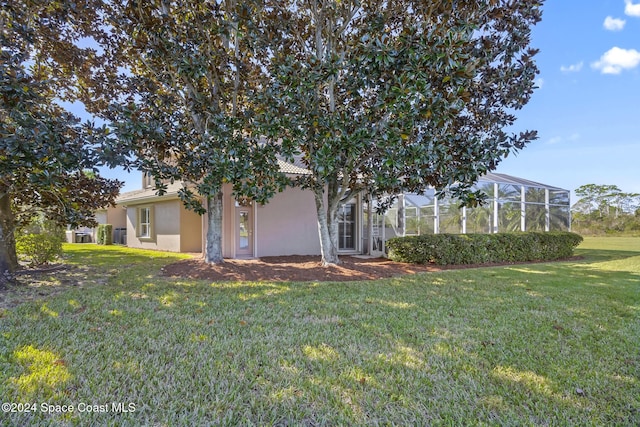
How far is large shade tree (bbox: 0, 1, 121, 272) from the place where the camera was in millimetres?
5543

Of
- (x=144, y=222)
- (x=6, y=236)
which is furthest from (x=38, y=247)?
(x=144, y=222)

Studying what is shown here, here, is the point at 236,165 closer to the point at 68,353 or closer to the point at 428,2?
the point at 68,353

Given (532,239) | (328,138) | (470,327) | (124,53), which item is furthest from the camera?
(532,239)

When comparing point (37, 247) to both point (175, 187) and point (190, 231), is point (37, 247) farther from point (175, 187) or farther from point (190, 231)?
point (175, 187)

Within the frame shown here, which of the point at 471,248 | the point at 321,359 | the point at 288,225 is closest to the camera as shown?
the point at 321,359

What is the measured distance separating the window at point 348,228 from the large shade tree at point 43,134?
880 centimetres

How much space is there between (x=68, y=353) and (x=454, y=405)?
12.8 feet

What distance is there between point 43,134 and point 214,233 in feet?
17.2

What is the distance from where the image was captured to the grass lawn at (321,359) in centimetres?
248

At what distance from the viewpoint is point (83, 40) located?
9539 mm

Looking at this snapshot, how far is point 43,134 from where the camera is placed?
554 centimetres

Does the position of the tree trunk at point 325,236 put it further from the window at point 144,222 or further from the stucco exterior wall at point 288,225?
the window at point 144,222

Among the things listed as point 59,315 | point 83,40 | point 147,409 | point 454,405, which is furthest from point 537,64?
point 83,40

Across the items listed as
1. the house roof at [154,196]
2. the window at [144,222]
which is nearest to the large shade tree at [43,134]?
the house roof at [154,196]
